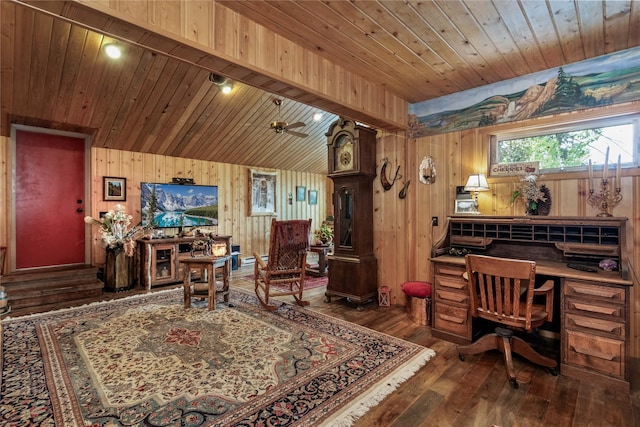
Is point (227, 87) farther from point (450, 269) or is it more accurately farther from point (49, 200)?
Result: point (450, 269)

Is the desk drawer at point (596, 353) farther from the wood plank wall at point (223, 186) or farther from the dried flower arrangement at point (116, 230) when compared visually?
the wood plank wall at point (223, 186)

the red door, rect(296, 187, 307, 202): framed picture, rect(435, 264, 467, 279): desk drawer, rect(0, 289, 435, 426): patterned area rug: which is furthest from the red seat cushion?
the red door

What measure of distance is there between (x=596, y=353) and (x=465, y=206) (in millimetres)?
1663

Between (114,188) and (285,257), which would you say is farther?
(114,188)

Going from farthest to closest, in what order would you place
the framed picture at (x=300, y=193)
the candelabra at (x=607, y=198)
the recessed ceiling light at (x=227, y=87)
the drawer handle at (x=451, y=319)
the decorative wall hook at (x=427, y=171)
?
the framed picture at (x=300, y=193)
the recessed ceiling light at (x=227, y=87)
the decorative wall hook at (x=427, y=171)
the drawer handle at (x=451, y=319)
the candelabra at (x=607, y=198)

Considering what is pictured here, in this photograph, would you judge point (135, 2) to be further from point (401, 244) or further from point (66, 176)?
point (66, 176)

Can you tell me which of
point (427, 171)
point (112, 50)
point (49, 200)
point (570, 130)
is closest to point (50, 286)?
point (49, 200)

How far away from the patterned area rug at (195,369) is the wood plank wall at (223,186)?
2.52 m

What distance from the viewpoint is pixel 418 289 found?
350 cm

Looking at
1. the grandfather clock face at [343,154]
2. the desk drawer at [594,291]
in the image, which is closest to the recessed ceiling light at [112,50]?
the grandfather clock face at [343,154]

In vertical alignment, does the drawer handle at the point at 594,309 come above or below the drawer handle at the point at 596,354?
above

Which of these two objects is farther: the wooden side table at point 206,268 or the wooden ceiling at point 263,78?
the wooden side table at point 206,268

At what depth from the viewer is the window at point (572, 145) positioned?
264cm

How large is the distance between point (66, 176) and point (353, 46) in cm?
528
